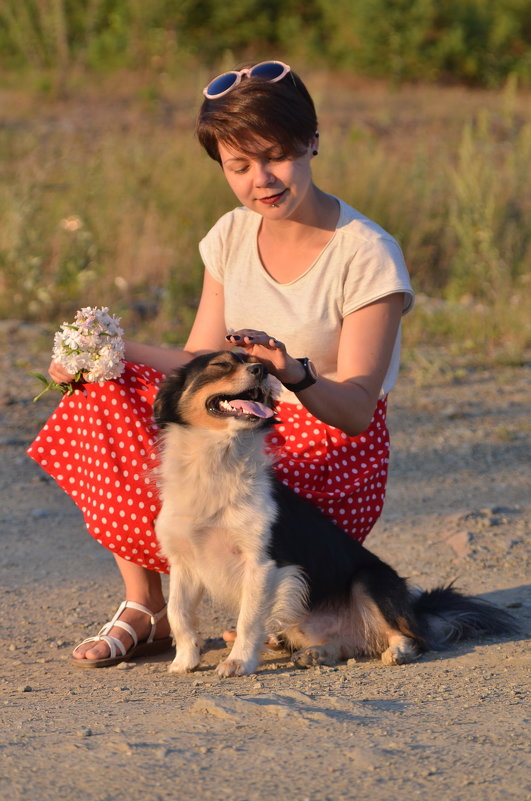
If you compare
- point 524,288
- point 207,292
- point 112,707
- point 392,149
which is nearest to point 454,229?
point 524,288

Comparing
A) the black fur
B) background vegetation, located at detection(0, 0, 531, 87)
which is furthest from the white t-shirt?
background vegetation, located at detection(0, 0, 531, 87)

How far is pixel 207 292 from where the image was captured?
13.0 feet

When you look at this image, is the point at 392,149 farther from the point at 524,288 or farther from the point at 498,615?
the point at 498,615

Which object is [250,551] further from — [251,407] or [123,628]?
[123,628]

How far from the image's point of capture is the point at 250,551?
3344 mm

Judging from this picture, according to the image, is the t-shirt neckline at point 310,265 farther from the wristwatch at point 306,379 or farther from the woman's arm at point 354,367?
the wristwatch at point 306,379

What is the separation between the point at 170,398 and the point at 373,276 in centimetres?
77

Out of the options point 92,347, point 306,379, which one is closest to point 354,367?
point 306,379

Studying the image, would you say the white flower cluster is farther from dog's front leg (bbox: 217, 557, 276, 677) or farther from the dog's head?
dog's front leg (bbox: 217, 557, 276, 677)

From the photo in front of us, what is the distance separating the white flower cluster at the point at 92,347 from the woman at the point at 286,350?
0.09m

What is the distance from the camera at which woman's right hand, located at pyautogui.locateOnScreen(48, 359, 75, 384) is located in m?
3.55

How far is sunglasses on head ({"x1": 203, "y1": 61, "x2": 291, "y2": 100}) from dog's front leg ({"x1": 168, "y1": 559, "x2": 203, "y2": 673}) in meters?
1.50

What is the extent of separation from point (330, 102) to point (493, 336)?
27.4 ft

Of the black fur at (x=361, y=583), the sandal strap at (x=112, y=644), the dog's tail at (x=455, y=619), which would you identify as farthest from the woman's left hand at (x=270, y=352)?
the sandal strap at (x=112, y=644)
